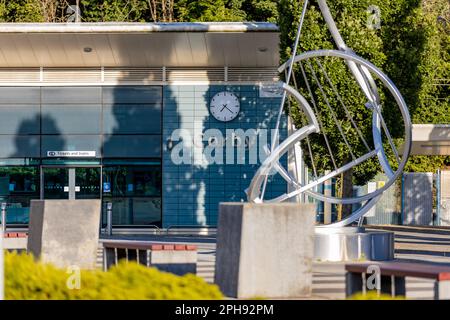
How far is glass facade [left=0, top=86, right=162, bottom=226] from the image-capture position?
122ft

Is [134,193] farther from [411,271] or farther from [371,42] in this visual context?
[411,271]

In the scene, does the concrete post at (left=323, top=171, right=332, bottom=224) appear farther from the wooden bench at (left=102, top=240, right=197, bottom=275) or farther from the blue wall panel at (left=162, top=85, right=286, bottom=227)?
the wooden bench at (left=102, top=240, right=197, bottom=275)

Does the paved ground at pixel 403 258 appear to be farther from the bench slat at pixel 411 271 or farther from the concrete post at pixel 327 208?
the concrete post at pixel 327 208

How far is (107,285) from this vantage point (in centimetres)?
1160

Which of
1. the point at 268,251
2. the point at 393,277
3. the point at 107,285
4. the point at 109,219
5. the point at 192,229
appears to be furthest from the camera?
the point at 192,229

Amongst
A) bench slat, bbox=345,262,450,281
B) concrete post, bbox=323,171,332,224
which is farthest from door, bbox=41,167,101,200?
bench slat, bbox=345,262,450,281

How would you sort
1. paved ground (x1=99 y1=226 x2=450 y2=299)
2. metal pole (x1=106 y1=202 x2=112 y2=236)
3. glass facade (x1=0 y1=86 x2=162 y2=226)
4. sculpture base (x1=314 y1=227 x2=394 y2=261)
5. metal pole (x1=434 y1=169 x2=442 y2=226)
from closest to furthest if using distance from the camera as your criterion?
1. paved ground (x1=99 y1=226 x2=450 y2=299)
2. sculpture base (x1=314 y1=227 x2=394 y2=261)
3. metal pole (x1=106 y1=202 x2=112 y2=236)
4. glass facade (x1=0 y1=86 x2=162 y2=226)
5. metal pole (x1=434 y1=169 x2=442 y2=226)

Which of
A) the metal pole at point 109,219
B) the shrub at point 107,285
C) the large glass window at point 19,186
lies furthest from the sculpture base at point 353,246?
the large glass window at point 19,186

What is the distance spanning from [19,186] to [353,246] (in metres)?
17.5

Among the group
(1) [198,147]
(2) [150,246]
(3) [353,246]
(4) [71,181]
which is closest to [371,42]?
(1) [198,147]

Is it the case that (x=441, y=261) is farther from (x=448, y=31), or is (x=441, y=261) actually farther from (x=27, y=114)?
(x=448, y=31)

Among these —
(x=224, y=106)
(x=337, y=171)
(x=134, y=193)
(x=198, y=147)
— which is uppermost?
(x=224, y=106)

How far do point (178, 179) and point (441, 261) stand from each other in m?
15.8

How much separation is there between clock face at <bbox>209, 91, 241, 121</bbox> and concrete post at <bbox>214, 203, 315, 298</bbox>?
74.9ft
